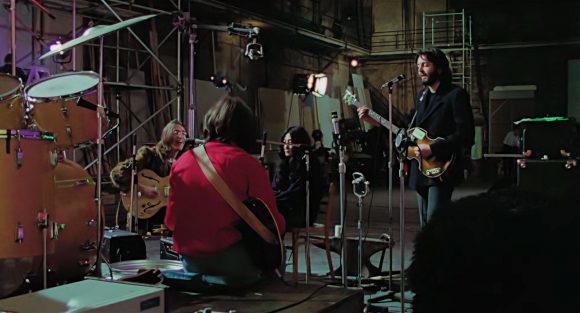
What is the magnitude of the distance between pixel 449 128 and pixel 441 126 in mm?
52

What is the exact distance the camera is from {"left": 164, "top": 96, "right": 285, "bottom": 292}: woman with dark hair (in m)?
2.85

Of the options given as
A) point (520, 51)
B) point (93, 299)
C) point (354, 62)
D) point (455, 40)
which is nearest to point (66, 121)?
point (93, 299)

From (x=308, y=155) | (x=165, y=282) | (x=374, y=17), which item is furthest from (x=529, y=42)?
(x=165, y=282)

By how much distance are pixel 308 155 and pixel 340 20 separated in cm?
986

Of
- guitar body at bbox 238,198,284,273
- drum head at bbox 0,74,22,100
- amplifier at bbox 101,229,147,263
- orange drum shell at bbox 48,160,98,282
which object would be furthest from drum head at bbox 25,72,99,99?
amplifier at bbox 101,229,147,263

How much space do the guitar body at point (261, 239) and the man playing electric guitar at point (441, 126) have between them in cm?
109

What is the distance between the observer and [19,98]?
3.05 meters

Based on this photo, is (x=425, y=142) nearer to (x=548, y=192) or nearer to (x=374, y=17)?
(x=548, y=192)

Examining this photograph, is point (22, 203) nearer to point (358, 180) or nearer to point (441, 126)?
point (358, 180)

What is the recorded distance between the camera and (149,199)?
6.03m

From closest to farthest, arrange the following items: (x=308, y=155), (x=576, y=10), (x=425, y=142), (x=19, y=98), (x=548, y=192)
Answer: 1. (x=548, y=192)
2. (x=19, y=98)
3. (x=425, y=142)
4. (x=308, y=155)
5. (x=576, y=10)

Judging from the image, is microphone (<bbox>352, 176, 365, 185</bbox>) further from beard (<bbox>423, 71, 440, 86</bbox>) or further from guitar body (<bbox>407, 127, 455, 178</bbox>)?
beard (<bbox>423, 71, 440, 86</bbox>)

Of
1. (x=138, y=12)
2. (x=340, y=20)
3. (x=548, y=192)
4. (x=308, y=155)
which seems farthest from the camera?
(x=340, y=20)

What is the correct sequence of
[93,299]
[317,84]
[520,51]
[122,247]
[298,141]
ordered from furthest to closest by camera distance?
[520,51] < [317,84] < [298,141] < [122,247] < [93,299]
